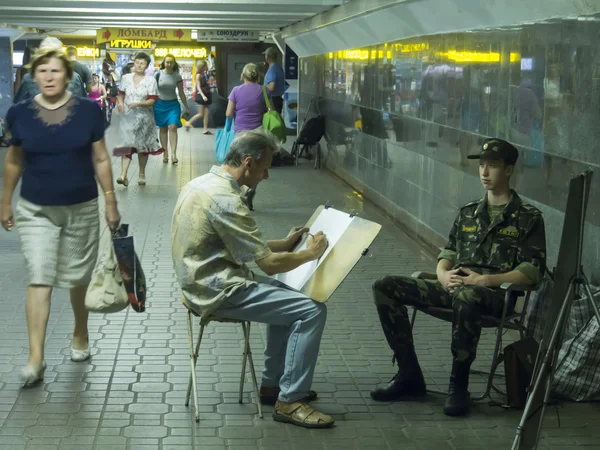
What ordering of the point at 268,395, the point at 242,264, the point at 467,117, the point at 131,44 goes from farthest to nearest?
the point at 131,44 → the point at 467,117 → the point at 268,395 → the point at 242,264

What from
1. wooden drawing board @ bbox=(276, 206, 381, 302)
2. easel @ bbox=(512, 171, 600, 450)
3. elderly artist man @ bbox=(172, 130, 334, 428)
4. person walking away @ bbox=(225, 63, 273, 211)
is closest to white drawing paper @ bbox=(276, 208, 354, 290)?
wooden drawing board @ bbox=(276, 206, 381, 302)

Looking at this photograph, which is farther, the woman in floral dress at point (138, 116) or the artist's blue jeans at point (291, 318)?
the woman in floral dress at point (138, 116)

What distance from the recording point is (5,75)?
2292 centimetres

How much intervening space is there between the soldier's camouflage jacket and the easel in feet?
4.18

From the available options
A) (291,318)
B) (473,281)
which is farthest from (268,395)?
(473,281)

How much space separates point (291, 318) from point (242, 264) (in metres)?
0.35

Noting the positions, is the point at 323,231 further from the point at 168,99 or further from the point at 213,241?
the point at 168,99

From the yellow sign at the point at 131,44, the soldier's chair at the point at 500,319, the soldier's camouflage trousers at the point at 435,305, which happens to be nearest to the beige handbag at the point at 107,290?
the soldier's camouflage trousers at the point at 435,305

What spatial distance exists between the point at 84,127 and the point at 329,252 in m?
1.49

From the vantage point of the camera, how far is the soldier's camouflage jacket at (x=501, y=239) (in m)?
5.22

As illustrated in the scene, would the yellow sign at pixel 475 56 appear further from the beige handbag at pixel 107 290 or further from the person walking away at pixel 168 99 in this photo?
the person walking away at pixel 168 99

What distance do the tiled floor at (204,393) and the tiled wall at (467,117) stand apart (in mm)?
1223

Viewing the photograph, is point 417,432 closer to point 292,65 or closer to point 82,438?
point 82,438

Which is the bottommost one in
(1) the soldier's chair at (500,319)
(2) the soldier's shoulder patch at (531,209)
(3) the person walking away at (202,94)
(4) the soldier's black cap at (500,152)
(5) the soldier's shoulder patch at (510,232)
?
(3) the person walking away at (202,94)
